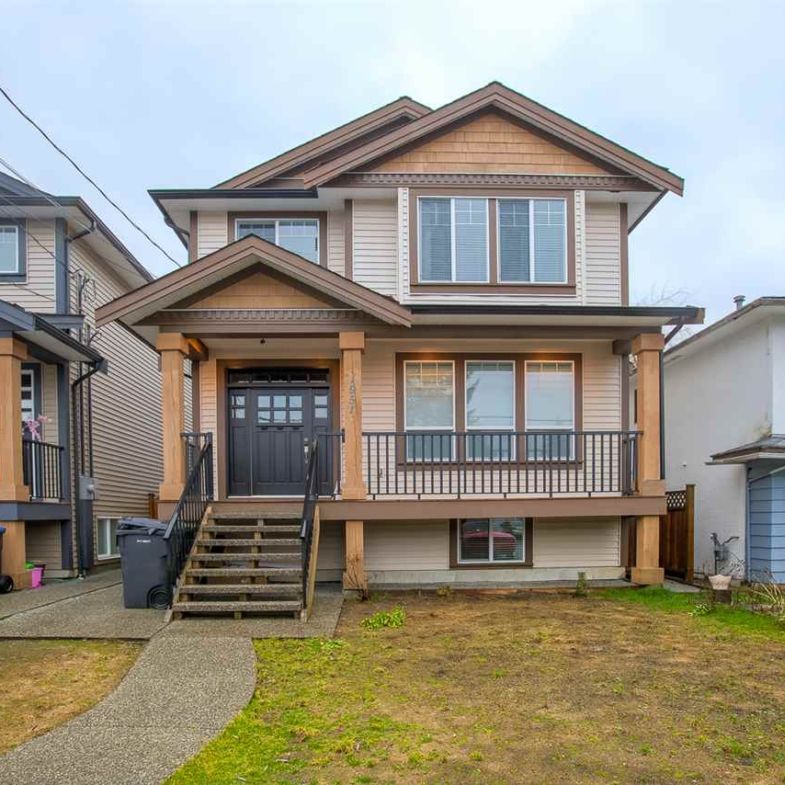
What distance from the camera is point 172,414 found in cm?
925

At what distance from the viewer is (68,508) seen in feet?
37.1

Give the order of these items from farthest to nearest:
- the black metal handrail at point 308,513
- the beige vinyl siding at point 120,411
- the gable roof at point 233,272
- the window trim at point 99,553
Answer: the beige vinyl siding at point 120,411 < the window trim at point 99,553 < the gable roof at point 233,272 < the black metal handrail at point 308,513

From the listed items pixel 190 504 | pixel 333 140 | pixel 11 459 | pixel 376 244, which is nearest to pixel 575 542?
pixel 376 244

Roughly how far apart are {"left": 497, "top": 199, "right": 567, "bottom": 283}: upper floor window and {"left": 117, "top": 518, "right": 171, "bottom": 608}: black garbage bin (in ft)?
21.5

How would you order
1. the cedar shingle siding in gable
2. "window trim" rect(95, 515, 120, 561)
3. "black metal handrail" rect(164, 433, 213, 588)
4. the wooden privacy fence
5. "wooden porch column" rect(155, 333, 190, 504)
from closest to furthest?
1. "black metal handrail" rect(164, 433, 213, 588)
2. "wooden porch column" rect(155, 333, 190, 504)
3. the cedar shingle siding in gable
4. the wooden privacy fence
5. "window trim" rect(95, 515, 120, 561)

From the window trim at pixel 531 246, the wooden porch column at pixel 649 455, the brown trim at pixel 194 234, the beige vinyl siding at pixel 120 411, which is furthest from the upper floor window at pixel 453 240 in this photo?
the beige vinyl siding at pixel 120 411

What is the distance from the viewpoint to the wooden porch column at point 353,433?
938 centimetres

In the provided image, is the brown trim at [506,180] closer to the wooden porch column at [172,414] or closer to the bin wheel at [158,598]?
the wooden porch column at [172,414]

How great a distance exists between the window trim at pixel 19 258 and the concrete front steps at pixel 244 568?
19.8ft

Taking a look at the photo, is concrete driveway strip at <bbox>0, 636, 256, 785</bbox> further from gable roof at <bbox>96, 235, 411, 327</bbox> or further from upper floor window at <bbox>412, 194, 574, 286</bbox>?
upper floor window at <bbox>412, 194, 574, 286</bbox>

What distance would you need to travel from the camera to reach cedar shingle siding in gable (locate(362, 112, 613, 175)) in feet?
35.0

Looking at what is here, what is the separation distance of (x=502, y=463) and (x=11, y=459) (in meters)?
7.50

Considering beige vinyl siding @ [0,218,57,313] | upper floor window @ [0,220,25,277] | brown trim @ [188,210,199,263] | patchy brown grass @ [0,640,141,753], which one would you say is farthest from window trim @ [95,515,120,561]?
patchy brown grass @ [0,640,141,753]

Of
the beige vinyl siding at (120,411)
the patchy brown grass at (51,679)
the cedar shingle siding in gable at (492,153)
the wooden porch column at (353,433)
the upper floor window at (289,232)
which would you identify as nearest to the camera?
the patchy brown grass at (51,679)
